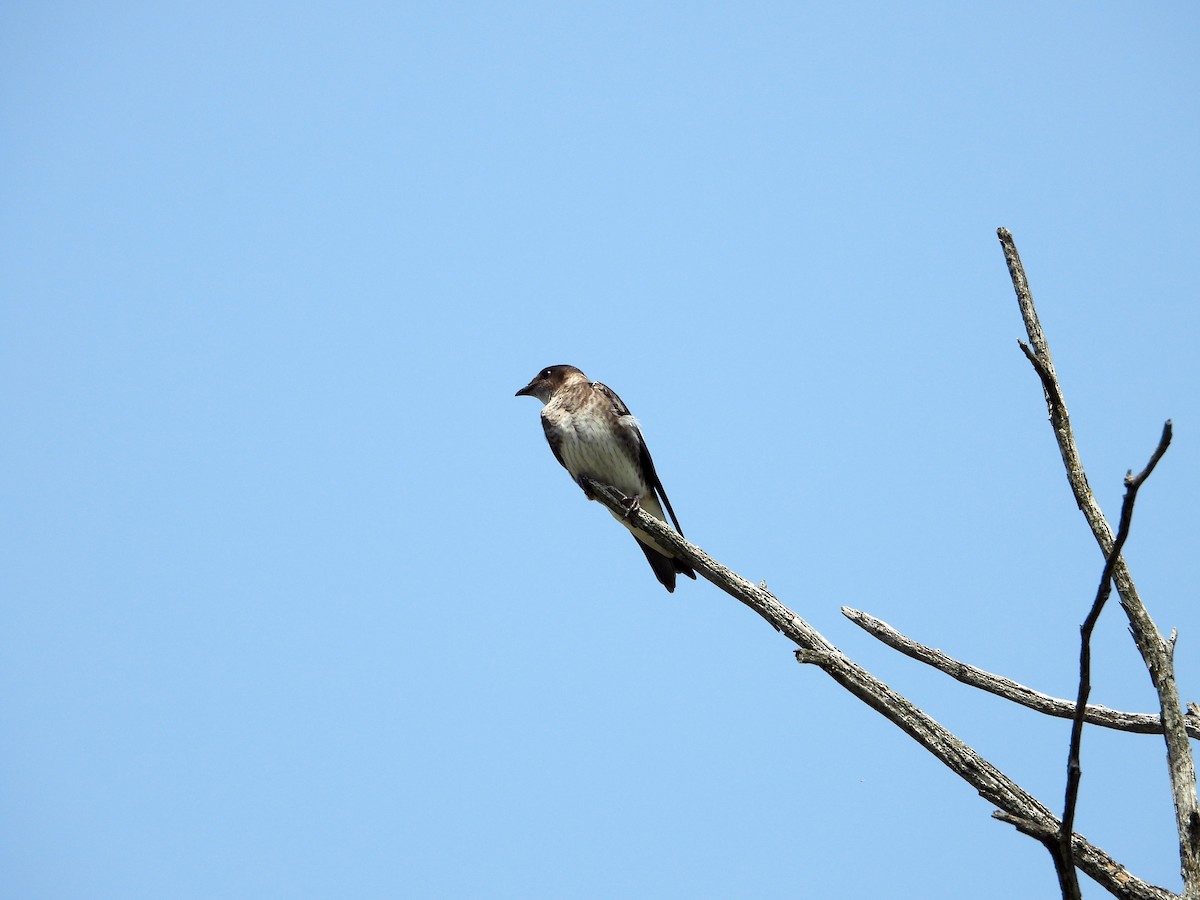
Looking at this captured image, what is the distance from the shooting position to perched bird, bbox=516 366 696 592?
28.0 feet

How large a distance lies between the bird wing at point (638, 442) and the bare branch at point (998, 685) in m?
3.37

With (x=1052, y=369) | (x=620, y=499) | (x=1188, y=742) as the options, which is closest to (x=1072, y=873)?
(x=1188, y=742)

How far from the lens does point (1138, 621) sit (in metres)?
4.31

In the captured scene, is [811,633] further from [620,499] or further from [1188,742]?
[620,499]

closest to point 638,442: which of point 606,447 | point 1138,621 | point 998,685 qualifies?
point 606,447

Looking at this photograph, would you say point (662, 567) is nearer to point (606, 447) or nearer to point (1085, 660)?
point (606, 447)

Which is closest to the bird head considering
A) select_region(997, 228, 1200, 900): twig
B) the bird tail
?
the bird tail

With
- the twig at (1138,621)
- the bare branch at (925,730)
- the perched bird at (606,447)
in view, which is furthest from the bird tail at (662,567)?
the twig at (1138,621)

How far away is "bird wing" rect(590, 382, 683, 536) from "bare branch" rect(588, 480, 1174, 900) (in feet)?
9.74

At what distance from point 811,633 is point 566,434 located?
157 inches

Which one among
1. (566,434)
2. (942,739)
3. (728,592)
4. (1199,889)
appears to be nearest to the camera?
(1199,889)

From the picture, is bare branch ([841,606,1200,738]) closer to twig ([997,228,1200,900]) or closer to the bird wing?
twig ([997,228,1200,900])

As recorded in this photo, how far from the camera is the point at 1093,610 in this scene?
3.30 meters

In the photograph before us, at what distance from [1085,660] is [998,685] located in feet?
6.48
